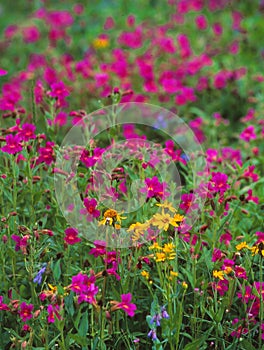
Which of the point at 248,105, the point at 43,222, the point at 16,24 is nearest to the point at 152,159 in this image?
the point at 43,222

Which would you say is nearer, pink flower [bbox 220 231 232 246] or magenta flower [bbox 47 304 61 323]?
magenta flower [bbox 47 304 61 323]

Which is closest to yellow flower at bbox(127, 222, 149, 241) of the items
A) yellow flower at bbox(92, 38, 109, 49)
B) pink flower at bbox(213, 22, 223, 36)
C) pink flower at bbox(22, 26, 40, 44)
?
yellow flower at bbox(92, 38, 109, 49)

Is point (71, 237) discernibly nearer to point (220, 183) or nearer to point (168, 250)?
point (168, 250)

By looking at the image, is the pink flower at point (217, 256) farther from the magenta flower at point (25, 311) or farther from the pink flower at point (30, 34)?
the pink flower at point (30, 34)

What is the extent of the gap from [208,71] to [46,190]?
8.90ft

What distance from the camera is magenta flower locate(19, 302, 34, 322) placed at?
7.81 ft

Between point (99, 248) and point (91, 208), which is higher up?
point (91, 208)

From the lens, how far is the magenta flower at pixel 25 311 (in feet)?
7.81

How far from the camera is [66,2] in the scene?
7578 mm

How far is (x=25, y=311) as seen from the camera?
239 cm

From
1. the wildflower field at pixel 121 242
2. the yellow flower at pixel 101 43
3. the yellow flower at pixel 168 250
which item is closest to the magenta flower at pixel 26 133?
the wildflower field at pixel 121 242

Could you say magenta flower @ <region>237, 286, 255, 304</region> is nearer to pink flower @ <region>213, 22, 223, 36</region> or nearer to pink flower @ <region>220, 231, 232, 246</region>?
pink flower @ <region>220, 231, 232, 246</region>

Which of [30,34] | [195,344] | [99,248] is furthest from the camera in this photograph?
[30,34]

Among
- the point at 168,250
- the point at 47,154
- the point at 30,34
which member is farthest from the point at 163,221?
the point at 30,34
